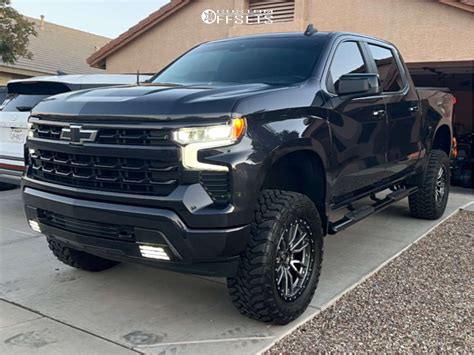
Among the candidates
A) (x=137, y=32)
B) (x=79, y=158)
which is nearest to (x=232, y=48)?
(x=79, y=158)

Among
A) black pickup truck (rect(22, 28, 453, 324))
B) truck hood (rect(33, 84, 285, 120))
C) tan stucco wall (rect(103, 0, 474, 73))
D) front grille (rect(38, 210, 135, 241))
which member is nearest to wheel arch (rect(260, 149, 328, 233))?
black pickup truck (rect(22, 28, 453, 324))

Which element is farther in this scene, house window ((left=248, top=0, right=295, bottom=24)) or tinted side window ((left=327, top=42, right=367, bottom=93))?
house window ((left=248, top=0, right=295, bottom=24))

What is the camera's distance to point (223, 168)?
2865mm

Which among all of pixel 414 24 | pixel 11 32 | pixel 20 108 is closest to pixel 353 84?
pixel 20 108

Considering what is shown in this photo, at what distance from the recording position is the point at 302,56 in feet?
13.6

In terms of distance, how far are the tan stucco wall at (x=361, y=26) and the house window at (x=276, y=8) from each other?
0.24m

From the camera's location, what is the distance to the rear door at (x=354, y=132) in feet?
12.8

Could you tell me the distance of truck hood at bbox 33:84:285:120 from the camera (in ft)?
9.67

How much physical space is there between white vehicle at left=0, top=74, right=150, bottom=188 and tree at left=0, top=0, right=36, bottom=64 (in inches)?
489

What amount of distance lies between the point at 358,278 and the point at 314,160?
132 centimetres

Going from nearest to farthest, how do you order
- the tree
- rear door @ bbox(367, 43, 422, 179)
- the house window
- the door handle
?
the door handle, rear door @ bbox(367, 43, 422, 179), the house window, the tree

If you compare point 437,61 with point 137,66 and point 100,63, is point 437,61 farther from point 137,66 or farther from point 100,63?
point 100,63

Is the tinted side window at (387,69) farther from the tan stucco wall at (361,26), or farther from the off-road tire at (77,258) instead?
the tan stucco wall at (361,26)

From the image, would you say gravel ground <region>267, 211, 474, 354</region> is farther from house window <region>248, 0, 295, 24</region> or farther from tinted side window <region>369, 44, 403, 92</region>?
house window <region>248, 0, 295, 24</region>
